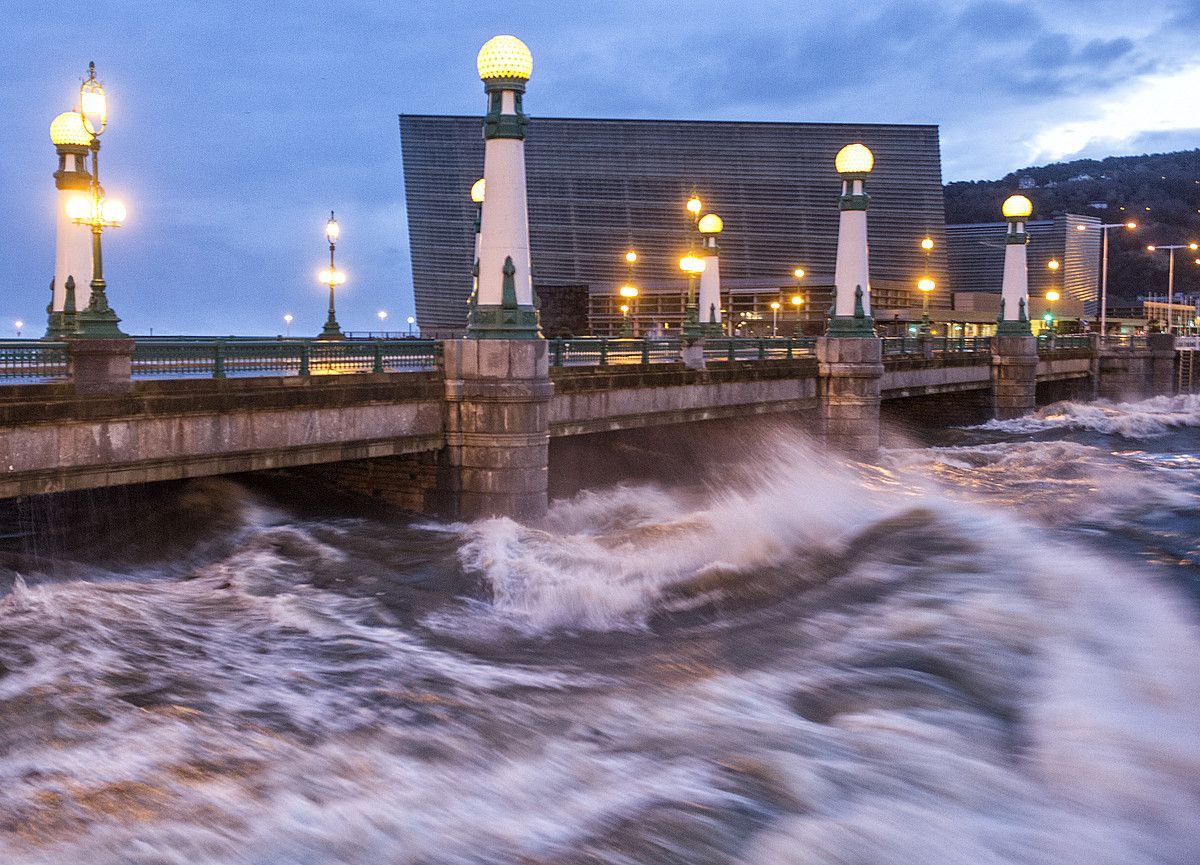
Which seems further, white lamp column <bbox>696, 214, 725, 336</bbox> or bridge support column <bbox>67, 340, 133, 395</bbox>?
white lamp column <bbox>696, 214, 725, 336</bbox>

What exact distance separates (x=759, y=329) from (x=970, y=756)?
7614 centimetres

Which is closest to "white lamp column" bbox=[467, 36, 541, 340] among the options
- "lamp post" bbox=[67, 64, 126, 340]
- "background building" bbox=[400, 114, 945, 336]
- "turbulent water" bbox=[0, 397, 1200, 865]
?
"turbulent water" bbox=[0, 397, 1200, 865]

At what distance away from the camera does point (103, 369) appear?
49.5 feet

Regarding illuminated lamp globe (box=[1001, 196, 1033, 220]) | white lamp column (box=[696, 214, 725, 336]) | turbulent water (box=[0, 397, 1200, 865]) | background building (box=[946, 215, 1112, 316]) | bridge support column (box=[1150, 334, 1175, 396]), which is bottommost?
turbulent water (box=[0, 397, 1200, 865])

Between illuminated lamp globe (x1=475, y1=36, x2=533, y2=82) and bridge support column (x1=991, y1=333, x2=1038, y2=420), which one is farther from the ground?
illuminated lamp globe (x1=475, y1=36, x2=533, y2=82)

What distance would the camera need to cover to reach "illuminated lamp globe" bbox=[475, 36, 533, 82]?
19.8 meters

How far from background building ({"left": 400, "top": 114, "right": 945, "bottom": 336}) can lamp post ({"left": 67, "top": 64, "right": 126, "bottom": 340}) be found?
72643 mm

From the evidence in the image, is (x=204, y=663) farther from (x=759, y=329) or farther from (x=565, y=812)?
(x=759, y=329)

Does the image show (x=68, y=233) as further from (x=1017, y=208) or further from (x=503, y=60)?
(x=1017, y=208)

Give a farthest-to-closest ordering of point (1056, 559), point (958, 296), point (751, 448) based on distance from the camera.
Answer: point (958, 296) → point (751, 448) → point (1056, 559)

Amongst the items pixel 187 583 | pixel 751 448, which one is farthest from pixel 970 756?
pixel 751 448

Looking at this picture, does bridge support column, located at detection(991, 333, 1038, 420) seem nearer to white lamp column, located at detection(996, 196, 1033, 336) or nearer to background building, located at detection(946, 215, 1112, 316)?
white lamp column, located at detection(996, 196, 1033, 336)

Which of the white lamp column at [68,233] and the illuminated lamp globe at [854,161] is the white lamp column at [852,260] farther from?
the white lamp column at [68,233]

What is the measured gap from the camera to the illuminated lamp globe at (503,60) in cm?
1980
